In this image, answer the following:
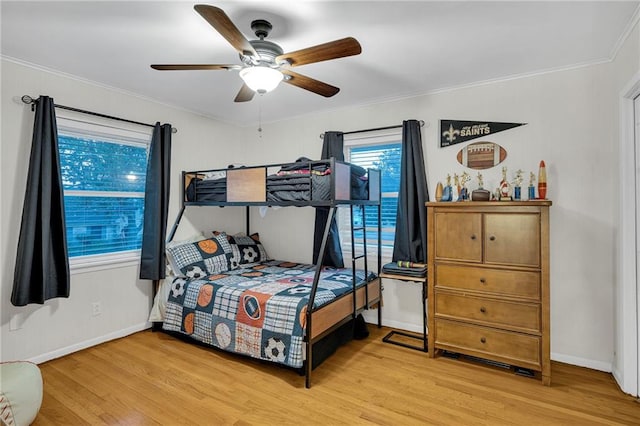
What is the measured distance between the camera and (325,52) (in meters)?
1.83

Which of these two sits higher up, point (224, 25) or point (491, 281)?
point (224, 25)

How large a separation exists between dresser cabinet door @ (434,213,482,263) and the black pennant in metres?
0.85

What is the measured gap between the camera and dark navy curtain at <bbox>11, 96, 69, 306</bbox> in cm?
256

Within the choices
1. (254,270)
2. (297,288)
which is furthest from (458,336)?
(254,270)

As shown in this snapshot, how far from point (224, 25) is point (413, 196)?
A: 2.27 metres

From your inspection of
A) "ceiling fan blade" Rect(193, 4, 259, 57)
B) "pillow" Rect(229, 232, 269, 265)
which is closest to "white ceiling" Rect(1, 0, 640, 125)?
"ceiling fan blade" Rect(193, 4, 259, 57)

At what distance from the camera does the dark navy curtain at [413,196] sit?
3.25m

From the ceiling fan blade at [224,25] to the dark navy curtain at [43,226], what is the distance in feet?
6.19

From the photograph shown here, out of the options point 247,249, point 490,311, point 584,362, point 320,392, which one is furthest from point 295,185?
point 584,362

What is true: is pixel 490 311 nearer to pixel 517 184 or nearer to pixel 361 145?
pixel 517 184

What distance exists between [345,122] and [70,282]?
10.00ft

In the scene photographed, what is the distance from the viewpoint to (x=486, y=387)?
2.40 meters

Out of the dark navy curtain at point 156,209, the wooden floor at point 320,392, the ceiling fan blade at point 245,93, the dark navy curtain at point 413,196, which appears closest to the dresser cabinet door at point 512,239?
the dark navy curtain at point 413,196

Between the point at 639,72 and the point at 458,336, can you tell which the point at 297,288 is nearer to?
the point at 458,336
